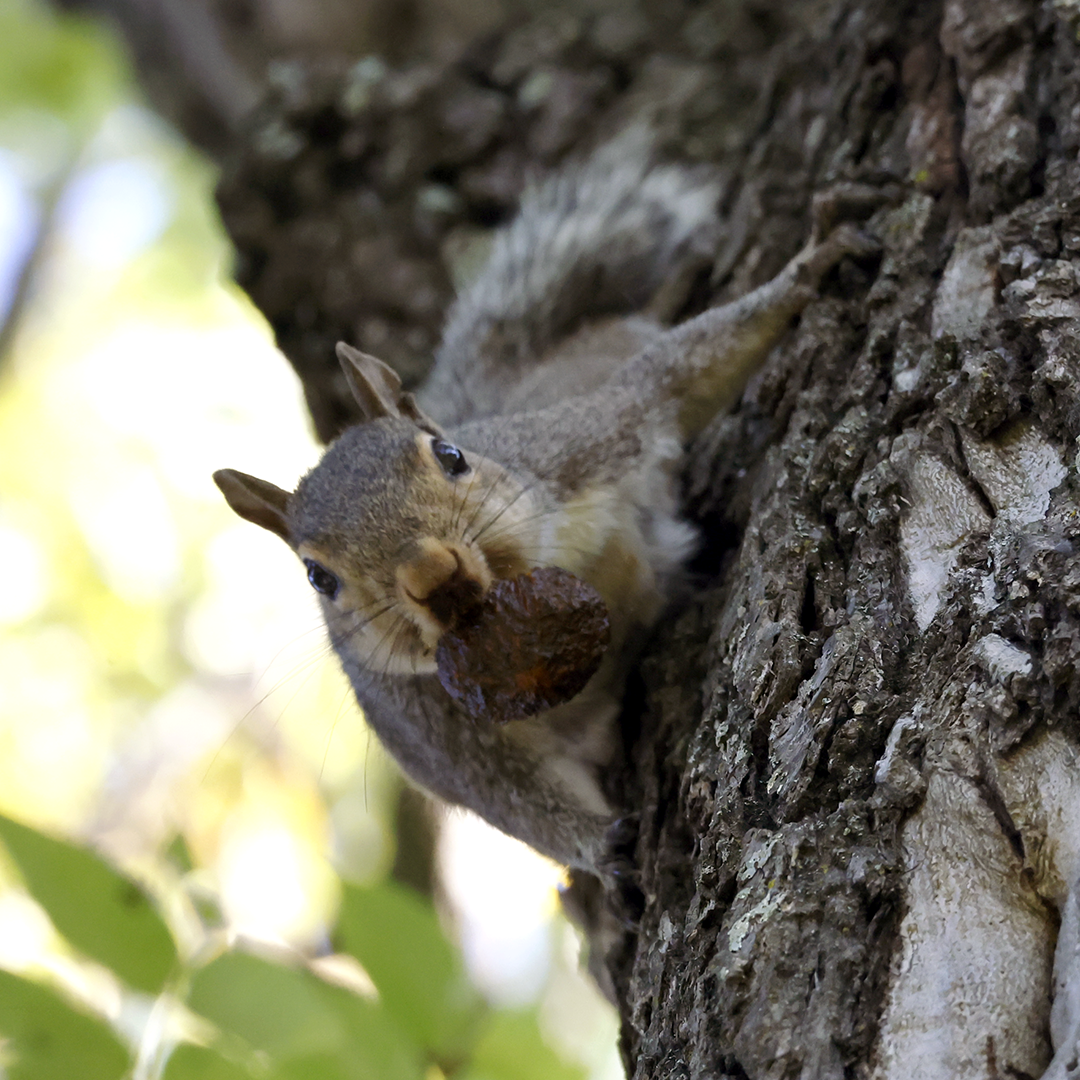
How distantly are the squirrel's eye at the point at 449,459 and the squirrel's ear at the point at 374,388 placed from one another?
0.67 feet

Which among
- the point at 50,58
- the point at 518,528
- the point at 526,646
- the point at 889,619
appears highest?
the point at 50,58

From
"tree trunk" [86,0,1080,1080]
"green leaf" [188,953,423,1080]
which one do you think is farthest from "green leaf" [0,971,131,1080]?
"tree trunk" [86,0,1080,1080]

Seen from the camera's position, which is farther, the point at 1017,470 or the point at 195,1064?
the point at 1017,470

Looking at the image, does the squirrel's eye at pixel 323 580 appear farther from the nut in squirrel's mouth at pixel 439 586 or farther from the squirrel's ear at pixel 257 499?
the nut in squirrel's mouth at pixel 439 586

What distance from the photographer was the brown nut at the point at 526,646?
1.84 meters

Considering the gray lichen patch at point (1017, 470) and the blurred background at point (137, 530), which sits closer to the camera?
the gray lichen patch at point (1017, 470)

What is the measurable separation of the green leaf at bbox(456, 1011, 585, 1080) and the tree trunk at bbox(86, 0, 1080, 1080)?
115 millimetres

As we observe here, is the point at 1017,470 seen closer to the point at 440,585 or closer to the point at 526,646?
the point at 526,646

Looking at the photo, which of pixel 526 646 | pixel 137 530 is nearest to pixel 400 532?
pixel 526 646

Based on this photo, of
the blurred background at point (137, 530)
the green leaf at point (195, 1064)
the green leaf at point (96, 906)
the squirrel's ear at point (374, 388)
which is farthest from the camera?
the blurred background at point (137, 530)

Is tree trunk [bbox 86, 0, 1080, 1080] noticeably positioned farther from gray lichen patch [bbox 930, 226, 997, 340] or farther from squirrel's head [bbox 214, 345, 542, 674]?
squirrel's head [bbox 214, 345, 542, 674]

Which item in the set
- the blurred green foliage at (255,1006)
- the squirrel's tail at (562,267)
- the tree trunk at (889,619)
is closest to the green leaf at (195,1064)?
the blurred green foliage at (255,1006)

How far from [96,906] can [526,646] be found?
753mm

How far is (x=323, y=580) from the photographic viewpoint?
7.06 ft
